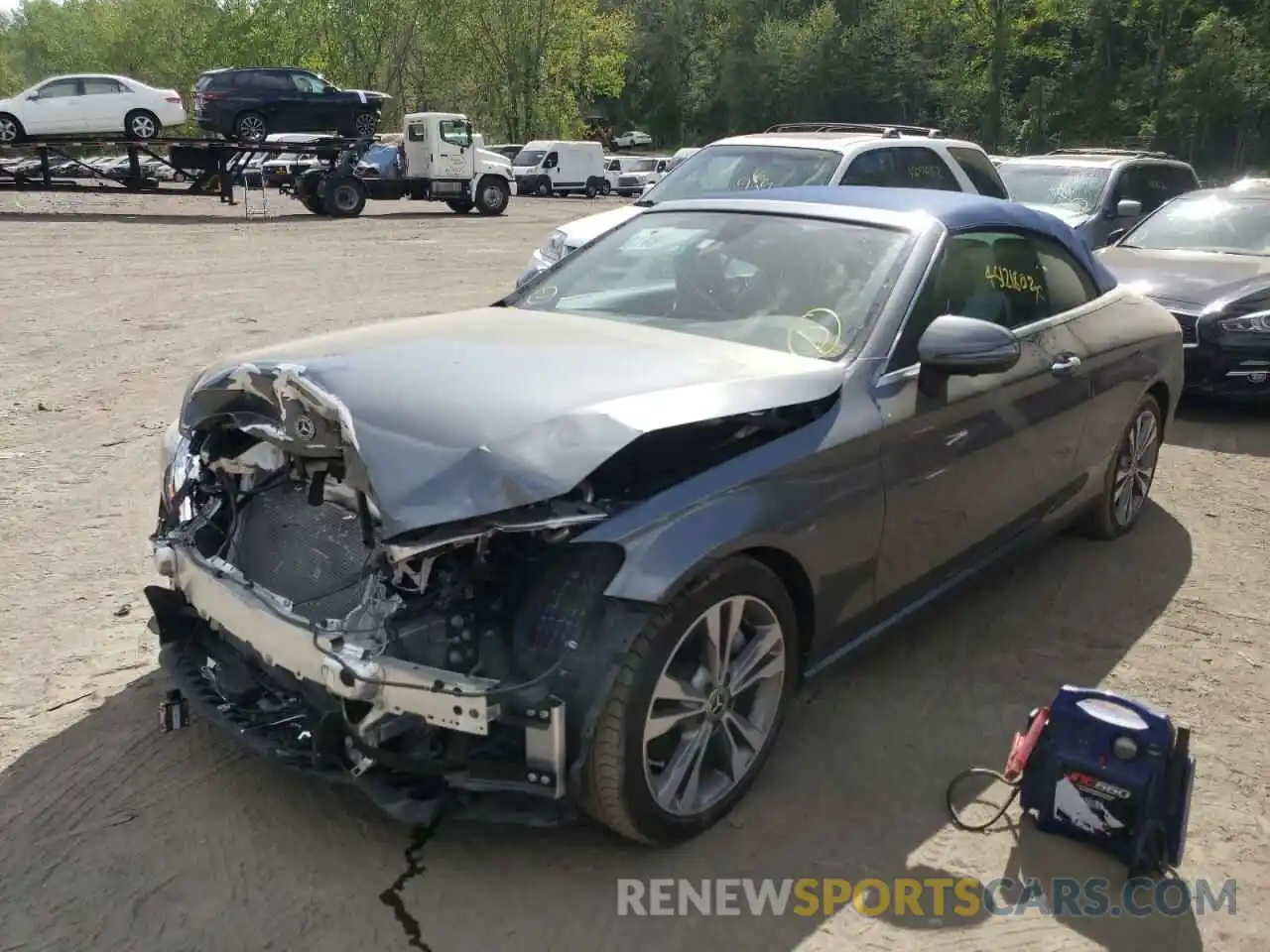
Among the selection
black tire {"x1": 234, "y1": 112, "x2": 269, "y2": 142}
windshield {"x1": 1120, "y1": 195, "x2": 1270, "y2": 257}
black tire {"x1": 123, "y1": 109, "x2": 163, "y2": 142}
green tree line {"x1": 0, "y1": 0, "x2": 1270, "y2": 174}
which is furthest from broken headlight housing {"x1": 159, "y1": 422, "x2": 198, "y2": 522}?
green tree line {"x1": 0, "y1": 0, "x2": 1270, "y2": 174}

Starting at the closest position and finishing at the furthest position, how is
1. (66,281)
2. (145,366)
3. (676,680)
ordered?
1. (676,680)
2. (145,366)
3. (66,281)

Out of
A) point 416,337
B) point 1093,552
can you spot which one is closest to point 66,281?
point 416,337

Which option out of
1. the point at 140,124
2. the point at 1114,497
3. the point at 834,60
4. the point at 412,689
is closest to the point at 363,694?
the point at 412,689

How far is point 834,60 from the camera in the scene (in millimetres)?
64375

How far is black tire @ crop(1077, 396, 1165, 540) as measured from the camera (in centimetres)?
Answer: 499

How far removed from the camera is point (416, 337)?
11.4ft

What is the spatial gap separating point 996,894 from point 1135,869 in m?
0.39

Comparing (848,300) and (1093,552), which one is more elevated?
(848,300)

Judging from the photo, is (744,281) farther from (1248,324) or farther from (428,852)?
(1248,324)

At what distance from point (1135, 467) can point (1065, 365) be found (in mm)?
1314

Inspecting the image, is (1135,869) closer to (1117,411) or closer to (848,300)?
(848,300)

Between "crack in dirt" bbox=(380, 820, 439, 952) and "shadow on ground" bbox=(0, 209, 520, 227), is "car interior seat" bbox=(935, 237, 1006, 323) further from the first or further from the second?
"shadow on ground" bbox=(0, 209, 520, 227)

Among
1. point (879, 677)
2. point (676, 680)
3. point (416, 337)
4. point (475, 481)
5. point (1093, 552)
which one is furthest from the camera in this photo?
point (1093, 552)

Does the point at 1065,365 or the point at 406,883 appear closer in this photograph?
the point at 406,883
